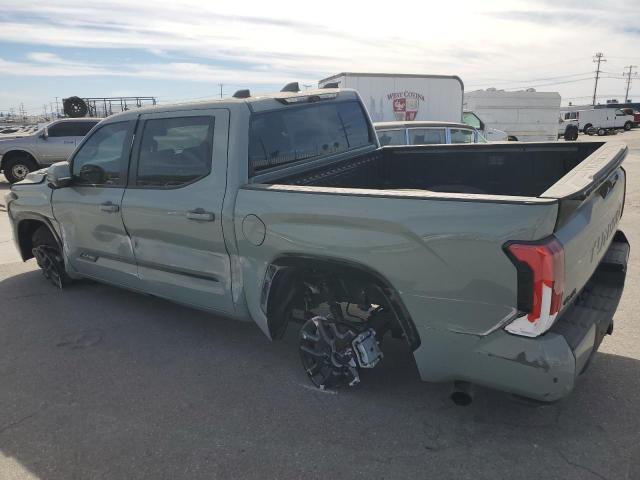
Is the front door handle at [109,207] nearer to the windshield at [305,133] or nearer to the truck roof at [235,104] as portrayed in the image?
the truck roof at [235,104]

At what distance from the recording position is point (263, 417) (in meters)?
3.05

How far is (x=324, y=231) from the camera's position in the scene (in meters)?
2.84

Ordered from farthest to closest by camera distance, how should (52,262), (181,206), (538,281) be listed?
(52,262), (181,206), (538,281)

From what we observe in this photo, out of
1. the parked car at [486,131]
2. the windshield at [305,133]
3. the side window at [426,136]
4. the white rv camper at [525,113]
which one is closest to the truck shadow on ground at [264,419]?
the windshield at [305,133]

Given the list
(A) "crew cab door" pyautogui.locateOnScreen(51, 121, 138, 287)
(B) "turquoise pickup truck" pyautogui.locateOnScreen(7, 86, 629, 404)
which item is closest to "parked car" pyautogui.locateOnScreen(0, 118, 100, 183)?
(B) "turquoise pickup truck" pyautogui.locateOnScreen(7, 86, 629, 404)

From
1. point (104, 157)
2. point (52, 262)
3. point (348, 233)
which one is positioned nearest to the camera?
point (348, 233)

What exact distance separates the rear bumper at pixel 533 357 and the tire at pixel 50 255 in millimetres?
4109

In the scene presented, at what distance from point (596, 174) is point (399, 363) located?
179cm

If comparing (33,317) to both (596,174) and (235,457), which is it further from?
(596,174)

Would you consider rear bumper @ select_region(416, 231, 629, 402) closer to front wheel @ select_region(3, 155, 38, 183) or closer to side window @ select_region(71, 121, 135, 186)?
side window @ select_region(71, 121, 135, 186)

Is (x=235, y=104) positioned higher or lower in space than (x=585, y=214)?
higher

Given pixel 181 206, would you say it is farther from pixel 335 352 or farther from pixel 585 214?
pixel 585 214

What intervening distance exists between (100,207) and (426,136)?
7205 millimetres

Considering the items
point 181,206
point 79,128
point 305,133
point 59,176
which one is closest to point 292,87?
point 305,133
